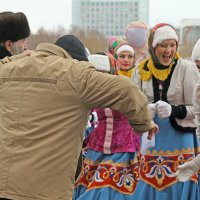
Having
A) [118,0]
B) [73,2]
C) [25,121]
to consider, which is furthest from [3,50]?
[118,0]

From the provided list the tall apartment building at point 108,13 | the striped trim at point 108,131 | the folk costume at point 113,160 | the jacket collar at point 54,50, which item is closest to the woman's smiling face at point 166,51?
the folk costume at point 113,160

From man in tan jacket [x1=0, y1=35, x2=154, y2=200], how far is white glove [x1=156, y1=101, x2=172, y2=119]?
67.2 inches

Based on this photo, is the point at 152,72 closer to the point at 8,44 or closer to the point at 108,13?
the point at 8,44

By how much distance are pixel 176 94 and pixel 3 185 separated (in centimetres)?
244

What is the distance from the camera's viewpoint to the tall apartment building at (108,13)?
108688mm

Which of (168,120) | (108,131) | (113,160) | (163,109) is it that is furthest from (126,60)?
(163,109)

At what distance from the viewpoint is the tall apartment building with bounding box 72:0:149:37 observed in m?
109

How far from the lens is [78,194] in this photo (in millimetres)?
6094

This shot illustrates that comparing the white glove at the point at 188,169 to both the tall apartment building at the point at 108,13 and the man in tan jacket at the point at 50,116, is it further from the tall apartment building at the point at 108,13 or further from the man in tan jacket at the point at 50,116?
the tall apartment building at the point at 108,13

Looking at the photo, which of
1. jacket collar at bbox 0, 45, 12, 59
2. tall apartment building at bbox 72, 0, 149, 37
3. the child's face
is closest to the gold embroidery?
jacket collar at bbox 0, 45, 12, 59

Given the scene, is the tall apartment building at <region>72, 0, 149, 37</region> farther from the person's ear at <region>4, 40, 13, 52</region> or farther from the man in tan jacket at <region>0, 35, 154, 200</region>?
the man in tan jacket at <region>0, 35, 154, 200</region>

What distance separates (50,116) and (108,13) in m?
115

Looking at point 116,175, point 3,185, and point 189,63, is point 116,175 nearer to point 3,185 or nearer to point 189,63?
point 189,63

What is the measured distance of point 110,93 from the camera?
3109 mm
